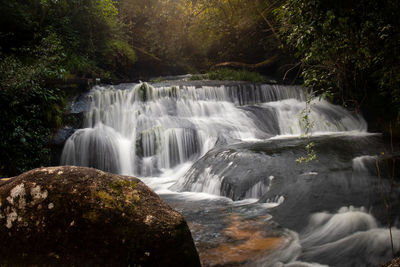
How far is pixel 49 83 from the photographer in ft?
32.2

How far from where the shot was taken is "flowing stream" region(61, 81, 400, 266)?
13.3ft

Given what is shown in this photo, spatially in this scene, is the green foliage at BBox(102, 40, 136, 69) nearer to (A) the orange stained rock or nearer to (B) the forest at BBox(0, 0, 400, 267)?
(B) the forest at BBox(0, 0, 400, 267)

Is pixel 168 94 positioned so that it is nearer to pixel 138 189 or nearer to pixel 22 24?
pixel 22 24

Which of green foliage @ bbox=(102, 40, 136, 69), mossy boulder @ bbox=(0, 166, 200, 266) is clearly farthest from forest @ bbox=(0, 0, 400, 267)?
green foliage @ bbox=(102, 40, 136, 69)

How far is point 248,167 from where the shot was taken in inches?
274

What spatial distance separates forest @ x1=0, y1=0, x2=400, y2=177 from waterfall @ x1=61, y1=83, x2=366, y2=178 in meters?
1.11

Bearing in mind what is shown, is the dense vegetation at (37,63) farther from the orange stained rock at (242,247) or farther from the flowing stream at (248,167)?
the orange stained rock at (242,247)

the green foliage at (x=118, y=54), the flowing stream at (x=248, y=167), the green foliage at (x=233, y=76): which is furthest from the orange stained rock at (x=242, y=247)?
the green foliage at (x=118, y=54)

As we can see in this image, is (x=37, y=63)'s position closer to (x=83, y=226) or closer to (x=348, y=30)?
(x=83, y=226)

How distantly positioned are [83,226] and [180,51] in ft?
72.1

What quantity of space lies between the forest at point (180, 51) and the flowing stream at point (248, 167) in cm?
138

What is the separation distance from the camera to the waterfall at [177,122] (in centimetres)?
1000

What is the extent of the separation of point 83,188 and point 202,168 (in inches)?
201

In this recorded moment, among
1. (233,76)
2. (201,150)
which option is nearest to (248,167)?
(201,150)
